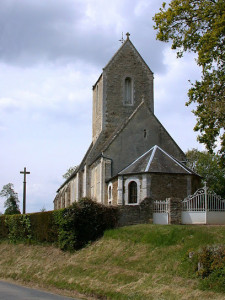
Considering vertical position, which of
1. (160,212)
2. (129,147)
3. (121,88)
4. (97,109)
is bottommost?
(160,212)

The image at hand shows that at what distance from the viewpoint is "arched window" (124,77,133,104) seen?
114 ft

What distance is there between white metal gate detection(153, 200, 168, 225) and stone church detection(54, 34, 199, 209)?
9.12ft

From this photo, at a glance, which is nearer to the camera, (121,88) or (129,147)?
(129,147)

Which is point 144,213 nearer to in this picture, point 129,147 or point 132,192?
point 132,192

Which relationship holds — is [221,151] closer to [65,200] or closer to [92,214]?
[92,214]

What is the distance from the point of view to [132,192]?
27156mm

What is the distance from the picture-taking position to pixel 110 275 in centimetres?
1584

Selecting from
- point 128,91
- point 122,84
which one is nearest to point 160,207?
point 128,91

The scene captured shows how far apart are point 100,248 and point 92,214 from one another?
2629 millimetres

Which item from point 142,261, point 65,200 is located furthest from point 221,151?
point 65,200

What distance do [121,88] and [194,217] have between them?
51.2 ft

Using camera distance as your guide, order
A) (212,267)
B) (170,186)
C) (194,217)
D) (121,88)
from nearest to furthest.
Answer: (212,267) < (194,217) < (170,186) < (121,88)

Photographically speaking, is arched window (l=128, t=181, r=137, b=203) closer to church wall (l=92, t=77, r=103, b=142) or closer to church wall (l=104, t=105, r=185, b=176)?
church wall (l=104, t=105, r=185, b=176)

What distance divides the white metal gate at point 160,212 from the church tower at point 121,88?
11.3 metres
